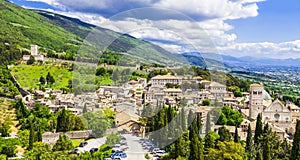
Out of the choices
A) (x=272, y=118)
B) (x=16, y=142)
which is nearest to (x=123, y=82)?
(x=16, y=142)

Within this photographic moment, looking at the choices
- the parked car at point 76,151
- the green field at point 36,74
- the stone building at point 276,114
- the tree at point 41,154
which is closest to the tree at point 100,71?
the green field at point 36,74

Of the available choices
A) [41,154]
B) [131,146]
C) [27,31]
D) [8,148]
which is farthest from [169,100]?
[27,31]

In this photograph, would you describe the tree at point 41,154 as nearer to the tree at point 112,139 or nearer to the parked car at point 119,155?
the parked car at point 119,155

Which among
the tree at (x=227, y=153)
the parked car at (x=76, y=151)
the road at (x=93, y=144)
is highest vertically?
the tree at (x=227, y=153)

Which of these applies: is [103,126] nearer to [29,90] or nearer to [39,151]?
[39,151]

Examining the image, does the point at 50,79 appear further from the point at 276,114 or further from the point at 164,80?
the point at 276,114

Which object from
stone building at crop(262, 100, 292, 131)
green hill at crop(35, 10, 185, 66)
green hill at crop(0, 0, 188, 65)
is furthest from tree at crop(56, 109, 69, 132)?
green hill at crop(0, 0, 188, 65)
